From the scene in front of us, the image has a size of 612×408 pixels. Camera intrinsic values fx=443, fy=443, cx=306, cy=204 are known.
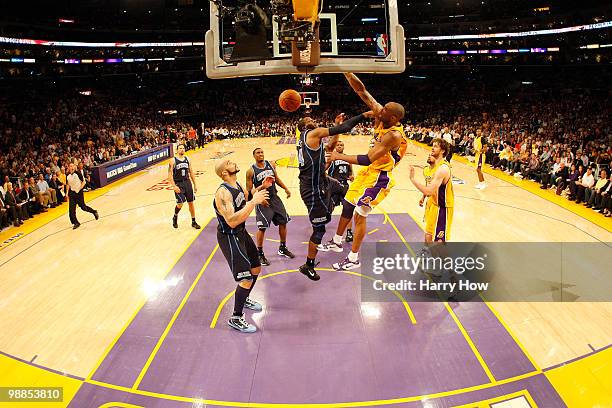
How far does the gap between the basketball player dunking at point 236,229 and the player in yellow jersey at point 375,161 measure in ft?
4.44

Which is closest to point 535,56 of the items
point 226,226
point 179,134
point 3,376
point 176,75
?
point 179,134

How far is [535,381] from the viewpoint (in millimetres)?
4668

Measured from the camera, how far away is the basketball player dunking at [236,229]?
516cm

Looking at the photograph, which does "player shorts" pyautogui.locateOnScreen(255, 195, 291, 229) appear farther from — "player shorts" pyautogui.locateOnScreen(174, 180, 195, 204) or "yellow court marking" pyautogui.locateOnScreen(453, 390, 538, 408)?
"yellow court marking" pyautogui.locateOnScreen(453, 390, 538, 408)

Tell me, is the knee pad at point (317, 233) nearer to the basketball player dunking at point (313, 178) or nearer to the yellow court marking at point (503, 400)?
the basketball player dunking at point (313, 178)

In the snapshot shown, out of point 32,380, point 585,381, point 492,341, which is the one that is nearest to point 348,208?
point 492,341

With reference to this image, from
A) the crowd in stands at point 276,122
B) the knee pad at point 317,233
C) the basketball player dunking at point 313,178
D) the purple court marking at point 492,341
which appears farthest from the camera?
the crowd in stands at point 276,122

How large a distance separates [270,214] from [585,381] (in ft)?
16.4

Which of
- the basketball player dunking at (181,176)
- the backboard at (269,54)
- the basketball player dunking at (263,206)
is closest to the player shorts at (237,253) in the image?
the basketball player dunking at (263,206)

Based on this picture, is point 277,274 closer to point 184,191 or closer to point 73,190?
point 184,191

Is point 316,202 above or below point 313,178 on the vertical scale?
below

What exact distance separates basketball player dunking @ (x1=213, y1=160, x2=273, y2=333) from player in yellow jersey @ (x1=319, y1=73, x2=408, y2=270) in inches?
53.3

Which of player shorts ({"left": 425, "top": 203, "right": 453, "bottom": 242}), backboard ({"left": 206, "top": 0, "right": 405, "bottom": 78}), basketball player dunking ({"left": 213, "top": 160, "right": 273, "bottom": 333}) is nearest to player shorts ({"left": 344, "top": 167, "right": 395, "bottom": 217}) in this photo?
player shorts ({"left": 425, "top": 203, "right": 453, "bottom": 242})

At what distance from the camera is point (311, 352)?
5.22 meters
